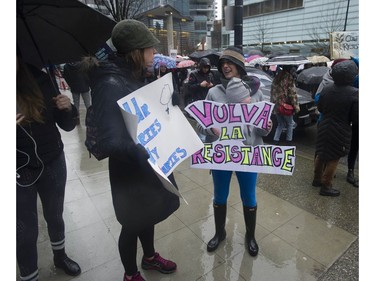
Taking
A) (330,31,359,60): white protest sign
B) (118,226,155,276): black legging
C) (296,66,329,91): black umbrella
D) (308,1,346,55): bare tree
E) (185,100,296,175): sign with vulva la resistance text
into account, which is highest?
(308,1,346,55): bare tree

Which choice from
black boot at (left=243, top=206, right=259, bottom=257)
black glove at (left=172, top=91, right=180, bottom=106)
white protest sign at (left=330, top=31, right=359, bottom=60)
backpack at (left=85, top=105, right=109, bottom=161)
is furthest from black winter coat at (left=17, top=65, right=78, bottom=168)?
white protest sign at (left=330, top=31, right=359, bottom=60)

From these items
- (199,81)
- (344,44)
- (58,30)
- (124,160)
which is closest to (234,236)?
(124,160)

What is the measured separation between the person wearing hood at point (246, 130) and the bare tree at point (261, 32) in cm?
4582

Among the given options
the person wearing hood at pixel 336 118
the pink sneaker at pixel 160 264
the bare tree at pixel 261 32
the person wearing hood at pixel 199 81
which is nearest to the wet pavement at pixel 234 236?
the pink sneaker at pixel 160 264

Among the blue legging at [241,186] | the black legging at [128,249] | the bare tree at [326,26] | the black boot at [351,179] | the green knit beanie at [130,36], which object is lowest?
the black boot at [351,179]

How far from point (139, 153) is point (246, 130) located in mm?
1217

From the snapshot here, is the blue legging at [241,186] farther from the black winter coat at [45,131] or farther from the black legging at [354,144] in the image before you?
the black legging at [354,144]

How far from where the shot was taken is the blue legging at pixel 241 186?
250cm

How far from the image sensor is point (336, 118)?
3668mm

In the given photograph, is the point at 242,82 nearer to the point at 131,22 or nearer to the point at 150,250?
the point at 131,22

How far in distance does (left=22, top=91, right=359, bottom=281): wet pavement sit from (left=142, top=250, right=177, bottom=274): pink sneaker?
5 cm

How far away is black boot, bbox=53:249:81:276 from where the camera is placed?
7.95ft

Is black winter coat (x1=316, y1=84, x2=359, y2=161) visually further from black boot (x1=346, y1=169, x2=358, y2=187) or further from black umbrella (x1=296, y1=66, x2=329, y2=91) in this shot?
black umbrella (x1=296, y1=66, x2=329, y2=91)

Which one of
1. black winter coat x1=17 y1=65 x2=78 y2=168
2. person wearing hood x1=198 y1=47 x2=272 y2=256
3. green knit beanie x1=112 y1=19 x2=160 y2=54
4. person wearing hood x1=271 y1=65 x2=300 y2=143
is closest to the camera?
green knit beanie x1=112 y1=19 x2=160 y2=54
